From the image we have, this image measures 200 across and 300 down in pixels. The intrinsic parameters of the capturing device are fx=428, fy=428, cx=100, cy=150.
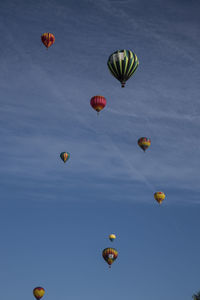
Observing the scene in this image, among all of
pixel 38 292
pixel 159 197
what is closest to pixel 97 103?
pixel 159 197

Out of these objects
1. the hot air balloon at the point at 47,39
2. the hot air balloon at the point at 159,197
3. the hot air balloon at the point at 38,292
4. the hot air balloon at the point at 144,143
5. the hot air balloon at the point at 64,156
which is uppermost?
the hot air balloon at the point at 47,39

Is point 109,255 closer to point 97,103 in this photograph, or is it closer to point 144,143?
point 144,143

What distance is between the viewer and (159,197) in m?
91.1

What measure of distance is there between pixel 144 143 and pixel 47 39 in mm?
27026

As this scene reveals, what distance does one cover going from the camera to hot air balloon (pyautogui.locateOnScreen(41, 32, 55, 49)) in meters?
79.8

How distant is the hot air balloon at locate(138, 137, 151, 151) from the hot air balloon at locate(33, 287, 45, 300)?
1658 inches

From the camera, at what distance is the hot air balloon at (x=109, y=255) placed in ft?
285

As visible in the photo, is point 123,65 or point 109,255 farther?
point 109,255

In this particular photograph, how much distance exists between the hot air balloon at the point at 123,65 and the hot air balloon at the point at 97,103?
26.9 ft

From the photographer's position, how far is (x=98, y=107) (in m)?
71.9

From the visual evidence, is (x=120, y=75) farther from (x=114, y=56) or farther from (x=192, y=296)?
(x=192, y=296)

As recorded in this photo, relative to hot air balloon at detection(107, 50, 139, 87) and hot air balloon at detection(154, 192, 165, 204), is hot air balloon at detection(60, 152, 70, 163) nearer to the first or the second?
hot air balloon at detection(154, 192, 165, 204)

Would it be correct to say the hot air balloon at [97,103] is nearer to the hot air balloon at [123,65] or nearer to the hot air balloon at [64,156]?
the hot air balloon at [123,65]

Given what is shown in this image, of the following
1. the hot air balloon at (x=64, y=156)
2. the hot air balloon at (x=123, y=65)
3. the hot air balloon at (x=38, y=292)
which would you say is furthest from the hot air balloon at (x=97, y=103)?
the hot air balloon at (x=38, y=292)
